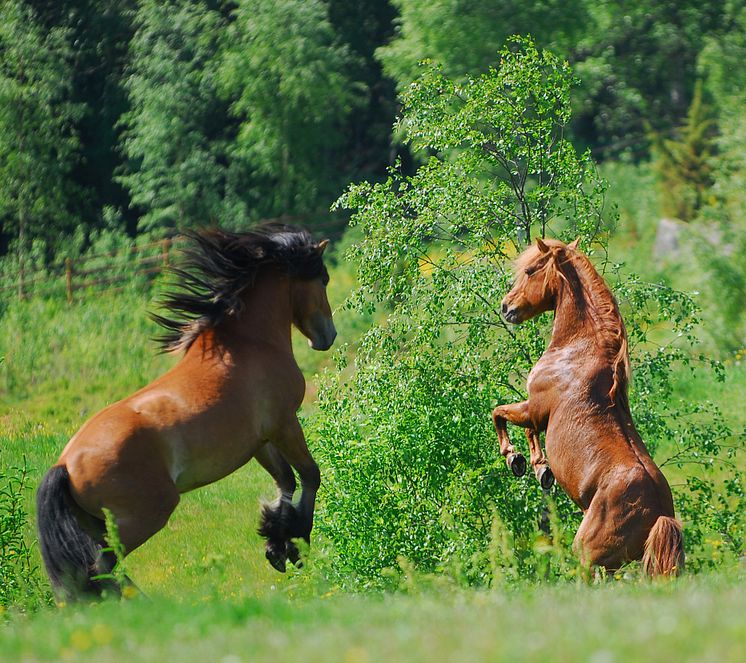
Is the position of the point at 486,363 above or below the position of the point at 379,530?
above

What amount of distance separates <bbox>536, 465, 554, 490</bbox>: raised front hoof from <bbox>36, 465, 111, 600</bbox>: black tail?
9.98ft

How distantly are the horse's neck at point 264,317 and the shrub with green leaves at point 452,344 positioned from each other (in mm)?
1978

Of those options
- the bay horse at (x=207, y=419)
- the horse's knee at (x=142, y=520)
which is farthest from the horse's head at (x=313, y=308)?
the horse's knee at (x=142, y=520)

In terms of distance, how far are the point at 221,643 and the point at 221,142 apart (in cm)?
2948

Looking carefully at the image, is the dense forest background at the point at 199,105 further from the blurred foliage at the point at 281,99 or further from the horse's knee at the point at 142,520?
the horse's knee at the point at 142,520

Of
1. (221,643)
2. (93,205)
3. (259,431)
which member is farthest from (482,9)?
(221,643)

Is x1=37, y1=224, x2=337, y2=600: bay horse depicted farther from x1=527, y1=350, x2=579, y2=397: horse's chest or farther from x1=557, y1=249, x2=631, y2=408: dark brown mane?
x1=557, y1=249, x2=631, y2=408: dark brown mane

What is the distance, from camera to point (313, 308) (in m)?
8.92

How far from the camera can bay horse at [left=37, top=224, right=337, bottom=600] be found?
287 inches

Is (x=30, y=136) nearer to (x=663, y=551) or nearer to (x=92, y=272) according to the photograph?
(x=92, y=272)

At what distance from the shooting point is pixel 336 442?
34.9 ft

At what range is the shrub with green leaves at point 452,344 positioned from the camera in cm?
1030

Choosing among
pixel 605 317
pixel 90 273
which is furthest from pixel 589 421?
pixel 90 273

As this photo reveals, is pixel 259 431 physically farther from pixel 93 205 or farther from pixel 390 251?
pixel 93 205
